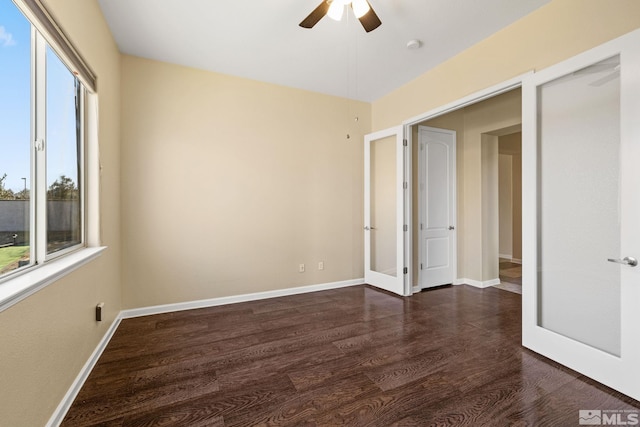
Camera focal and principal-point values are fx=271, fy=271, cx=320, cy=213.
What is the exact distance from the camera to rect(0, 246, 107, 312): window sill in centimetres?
115

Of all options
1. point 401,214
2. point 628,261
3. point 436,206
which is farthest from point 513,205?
point 628,261

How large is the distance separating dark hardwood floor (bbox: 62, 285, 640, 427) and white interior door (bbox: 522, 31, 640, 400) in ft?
0.81

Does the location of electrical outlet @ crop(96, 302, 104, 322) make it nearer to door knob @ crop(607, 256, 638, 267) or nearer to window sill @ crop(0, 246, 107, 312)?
window sill @ crop(0, 246, 107, 312)

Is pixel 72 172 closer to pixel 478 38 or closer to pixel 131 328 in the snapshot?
pixel 131 328

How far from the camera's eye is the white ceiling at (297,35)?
2.37m

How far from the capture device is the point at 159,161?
10.6 feet

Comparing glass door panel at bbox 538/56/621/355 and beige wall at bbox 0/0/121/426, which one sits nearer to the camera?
beige wall at bbox 0/0/121/426

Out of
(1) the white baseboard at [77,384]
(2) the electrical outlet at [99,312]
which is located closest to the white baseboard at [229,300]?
(1) the white baseboard at [77,384]

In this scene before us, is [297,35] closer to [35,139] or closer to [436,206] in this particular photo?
[35,139]

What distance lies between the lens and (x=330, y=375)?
6.72 ft

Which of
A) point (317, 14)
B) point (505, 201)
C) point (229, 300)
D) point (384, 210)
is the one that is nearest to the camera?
point (317, 14)

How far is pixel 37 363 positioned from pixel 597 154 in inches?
146

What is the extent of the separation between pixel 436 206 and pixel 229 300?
3382 millimetres

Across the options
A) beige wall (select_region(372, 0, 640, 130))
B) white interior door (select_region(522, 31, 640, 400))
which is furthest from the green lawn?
beige wall (select_region(372, 0, 640, 130))
